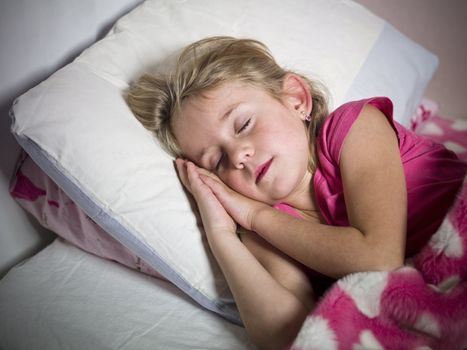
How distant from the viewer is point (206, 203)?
0.96 m

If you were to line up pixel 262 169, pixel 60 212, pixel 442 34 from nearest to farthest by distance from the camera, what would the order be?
pixel 262 169, pixel 60 212, pixel 442 34

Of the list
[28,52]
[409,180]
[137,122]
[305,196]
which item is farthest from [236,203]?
[28,52]

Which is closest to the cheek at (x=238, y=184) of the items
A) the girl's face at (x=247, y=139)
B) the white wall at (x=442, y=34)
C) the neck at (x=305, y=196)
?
the girl's face at (x=247, y=139)

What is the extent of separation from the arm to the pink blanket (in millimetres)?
49

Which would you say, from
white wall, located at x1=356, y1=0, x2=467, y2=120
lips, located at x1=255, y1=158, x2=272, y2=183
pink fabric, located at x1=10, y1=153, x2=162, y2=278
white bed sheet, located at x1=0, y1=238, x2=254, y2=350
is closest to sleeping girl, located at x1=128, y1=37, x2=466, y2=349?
lips, located at x1=255, y1=158, x2=272, y2=183

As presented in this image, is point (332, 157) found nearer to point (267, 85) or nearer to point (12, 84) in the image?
point (267, 85)

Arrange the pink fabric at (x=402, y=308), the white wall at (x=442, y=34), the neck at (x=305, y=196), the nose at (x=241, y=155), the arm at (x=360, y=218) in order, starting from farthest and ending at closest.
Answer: the white wall at (x=442, y=34)
the neck at (x=305, y=196)
the nose at (x=241, y=155)
the arm at (x=360, y=218)
the pink fabric at (x=402, y=308)

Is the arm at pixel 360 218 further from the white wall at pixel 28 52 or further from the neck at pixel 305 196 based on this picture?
the white wall at pixel 28 52

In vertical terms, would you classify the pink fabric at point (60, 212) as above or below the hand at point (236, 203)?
below

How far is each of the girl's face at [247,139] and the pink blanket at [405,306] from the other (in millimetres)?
270

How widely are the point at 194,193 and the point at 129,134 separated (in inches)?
6.9

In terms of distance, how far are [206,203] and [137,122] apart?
23cm

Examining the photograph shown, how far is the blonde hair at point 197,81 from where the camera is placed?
1.01 meters

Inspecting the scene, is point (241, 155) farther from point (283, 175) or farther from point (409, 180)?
point (409, 180)
